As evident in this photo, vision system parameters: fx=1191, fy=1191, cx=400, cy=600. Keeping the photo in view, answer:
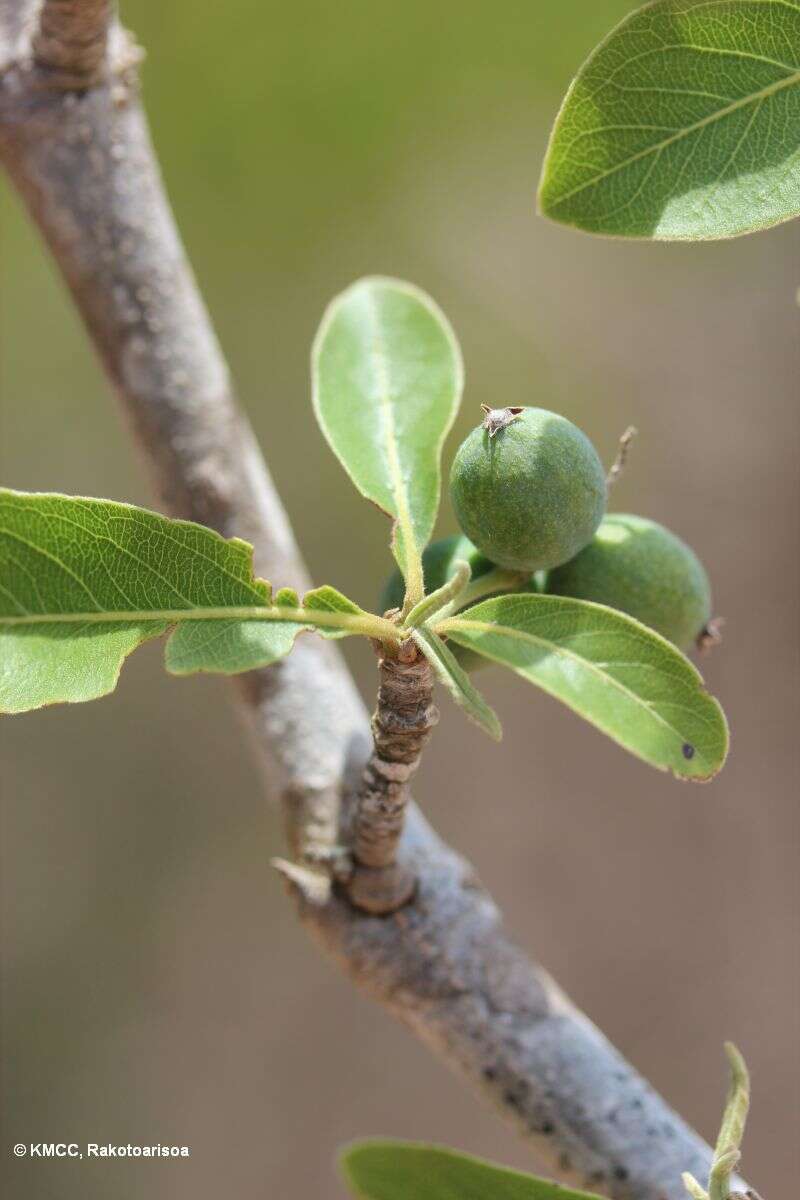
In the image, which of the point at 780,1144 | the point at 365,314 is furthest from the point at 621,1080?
the point at 780,1144

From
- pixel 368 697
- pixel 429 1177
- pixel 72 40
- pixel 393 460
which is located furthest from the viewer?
pixel 368 697

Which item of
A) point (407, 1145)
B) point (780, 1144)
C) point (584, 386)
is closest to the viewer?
point (407, 1145)

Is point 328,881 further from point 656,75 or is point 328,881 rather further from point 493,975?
point 656,75

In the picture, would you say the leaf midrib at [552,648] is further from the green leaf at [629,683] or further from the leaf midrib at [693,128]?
the leaf midrib at [693,128]

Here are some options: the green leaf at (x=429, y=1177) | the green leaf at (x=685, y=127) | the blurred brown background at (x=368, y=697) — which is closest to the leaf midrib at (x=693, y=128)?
the green leaf at (x=685, y=127)

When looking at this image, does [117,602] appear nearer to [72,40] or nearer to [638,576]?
[638,576]

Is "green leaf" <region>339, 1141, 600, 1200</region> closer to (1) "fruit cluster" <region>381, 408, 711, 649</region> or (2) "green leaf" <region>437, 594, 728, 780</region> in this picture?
(2) "green leaf" <region>437, 594, 728, 780</region>

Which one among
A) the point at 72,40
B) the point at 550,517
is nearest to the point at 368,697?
the point at 72,40
